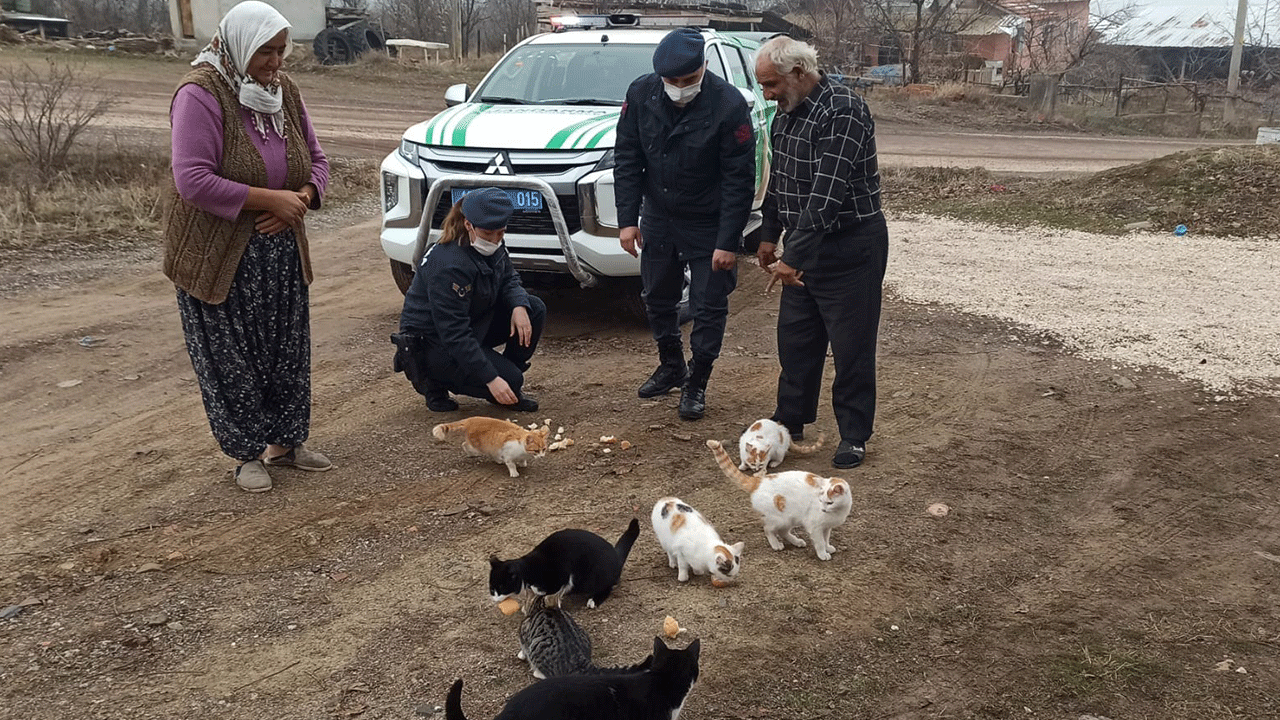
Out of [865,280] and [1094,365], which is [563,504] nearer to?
[865,280]

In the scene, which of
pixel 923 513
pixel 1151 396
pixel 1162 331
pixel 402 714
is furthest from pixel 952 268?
pixel 402 714

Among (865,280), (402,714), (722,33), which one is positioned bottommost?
(402,714)

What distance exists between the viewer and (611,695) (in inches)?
107

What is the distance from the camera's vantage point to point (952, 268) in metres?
9.48

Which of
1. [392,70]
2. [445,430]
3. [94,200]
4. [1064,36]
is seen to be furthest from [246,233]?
[1064,36]

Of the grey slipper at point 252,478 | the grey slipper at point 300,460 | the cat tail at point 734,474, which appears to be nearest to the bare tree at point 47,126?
the grey slipper at point 300,460

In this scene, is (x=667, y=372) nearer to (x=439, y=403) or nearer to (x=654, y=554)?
(x=439, y=403)

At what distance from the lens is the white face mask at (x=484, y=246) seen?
531 centimetres

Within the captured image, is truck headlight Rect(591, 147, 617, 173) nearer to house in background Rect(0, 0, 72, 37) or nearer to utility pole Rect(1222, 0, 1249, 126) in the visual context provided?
utility pole Rect(1222, 0, 1249, 126)

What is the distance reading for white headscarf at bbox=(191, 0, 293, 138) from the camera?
3916 millimetres

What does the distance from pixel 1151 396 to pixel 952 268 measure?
3734 mm

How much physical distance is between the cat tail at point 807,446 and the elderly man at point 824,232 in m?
0.11

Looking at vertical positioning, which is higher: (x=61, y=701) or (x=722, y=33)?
(x=722, y=33)

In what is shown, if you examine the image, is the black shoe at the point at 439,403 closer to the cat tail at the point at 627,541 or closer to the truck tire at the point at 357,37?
the cat tail at the point at 627,541
